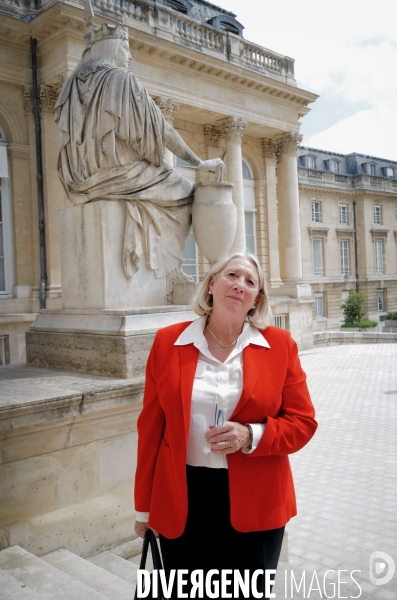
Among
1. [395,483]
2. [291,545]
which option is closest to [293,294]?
[395,483]

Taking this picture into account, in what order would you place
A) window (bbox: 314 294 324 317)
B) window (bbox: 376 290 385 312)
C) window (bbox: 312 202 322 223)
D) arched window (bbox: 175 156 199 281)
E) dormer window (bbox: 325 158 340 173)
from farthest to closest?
dormer window (bbox: 325 158 340 173) < window (bbox: 376 290 385 312) < window (bbox: 314 294 324 317) < window (bbox: 312 202 322 223) < arched window (bbox: 175 156 199 281)

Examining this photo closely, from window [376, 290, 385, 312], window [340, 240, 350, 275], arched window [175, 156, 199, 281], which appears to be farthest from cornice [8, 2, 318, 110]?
window [376, 290, 385, 312]

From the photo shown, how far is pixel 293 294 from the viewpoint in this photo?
73.9 feet

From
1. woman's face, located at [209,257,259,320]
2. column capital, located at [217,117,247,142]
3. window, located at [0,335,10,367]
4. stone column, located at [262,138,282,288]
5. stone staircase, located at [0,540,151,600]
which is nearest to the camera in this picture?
woman's face, located at [209,257,259,320]

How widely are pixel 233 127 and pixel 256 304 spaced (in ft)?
62.3

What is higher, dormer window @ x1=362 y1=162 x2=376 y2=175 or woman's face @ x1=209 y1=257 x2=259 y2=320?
dormer window @ x1=362 y1=162 x2=376 y2=175

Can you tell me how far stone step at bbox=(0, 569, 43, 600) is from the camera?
257cm

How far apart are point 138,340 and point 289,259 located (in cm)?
1973

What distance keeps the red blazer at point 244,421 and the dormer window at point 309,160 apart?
4240 centimetres

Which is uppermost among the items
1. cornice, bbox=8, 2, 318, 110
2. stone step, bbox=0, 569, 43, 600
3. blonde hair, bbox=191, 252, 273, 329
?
cornice, bbox=8, 2, 318, 110

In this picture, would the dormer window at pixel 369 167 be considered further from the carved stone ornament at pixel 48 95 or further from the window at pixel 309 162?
the carved stone ornament at pixel 48 95

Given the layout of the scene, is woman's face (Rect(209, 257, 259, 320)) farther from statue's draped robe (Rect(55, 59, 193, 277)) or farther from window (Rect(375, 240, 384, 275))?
window (Rect(375, 240, 384, 275))

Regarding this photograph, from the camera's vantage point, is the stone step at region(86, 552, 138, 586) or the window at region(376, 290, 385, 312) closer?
the stone step at region(86, 552, 138, 586)

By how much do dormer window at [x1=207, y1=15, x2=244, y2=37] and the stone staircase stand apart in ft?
75.8
